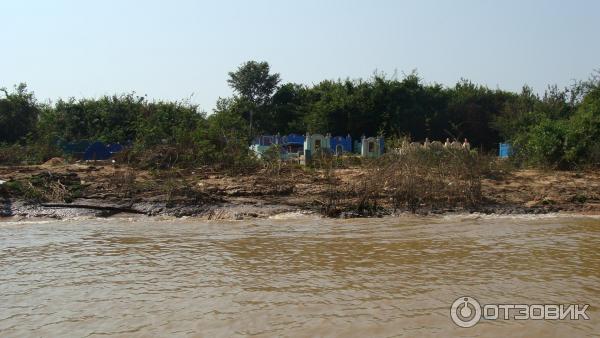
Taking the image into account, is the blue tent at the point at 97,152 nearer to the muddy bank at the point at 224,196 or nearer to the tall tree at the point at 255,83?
the muddy bank at the point at 224,196

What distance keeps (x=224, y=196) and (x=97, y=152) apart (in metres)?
13.2

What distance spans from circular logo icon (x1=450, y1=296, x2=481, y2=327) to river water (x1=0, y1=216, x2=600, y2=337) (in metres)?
0.09

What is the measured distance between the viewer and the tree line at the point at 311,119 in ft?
59.8

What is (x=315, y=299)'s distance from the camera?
20.7ft

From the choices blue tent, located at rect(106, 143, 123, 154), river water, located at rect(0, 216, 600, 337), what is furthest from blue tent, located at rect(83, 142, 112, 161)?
river water, located at rect(0, 216, 600, 337)

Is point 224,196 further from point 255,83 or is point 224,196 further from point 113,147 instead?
point 255,83

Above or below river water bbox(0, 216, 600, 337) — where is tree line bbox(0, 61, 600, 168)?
above

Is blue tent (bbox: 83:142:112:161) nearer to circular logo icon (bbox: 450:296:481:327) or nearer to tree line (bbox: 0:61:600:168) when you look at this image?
tree line (bbox: 0:61:600:168)

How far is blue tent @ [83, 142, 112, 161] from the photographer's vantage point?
24114 millimetres

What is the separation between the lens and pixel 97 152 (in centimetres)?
2445

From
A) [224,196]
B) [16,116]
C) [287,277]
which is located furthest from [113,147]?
[287,277]

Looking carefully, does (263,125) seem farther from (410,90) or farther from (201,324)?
(201,324)

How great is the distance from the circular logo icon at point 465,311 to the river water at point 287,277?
0.09 metres

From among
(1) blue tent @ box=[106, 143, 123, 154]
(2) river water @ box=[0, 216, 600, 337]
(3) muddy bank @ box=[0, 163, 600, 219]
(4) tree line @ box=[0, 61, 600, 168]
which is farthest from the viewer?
(1) blue tent @ box=[106, 143, 123, 154]
